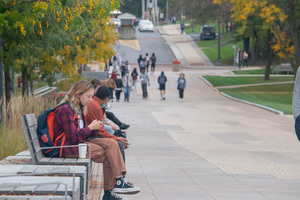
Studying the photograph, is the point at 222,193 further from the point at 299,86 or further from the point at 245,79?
the point at 245,79

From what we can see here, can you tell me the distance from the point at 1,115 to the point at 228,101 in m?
20.4

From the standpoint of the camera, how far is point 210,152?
1375 centimetres

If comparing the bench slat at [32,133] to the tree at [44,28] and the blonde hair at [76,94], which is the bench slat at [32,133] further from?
the tree at [44,28]

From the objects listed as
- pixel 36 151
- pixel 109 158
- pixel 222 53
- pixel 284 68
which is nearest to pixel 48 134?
pixel 36 151

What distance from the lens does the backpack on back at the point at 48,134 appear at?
263 inches

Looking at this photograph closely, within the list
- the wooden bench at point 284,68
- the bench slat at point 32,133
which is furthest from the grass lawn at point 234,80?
the bench slat at point 32,133

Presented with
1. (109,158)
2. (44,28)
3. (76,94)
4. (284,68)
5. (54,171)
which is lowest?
(284,68)

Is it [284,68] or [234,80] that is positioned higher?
[284,68]

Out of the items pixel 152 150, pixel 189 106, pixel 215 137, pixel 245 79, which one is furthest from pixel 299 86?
pixel 245 79

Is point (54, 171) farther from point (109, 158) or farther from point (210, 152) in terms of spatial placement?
point (210, 152)

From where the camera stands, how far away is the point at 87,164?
Answer: 6.52 m

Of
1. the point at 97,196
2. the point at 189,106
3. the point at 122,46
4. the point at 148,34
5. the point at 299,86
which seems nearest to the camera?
the point at 299,86

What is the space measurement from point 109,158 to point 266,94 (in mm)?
29641

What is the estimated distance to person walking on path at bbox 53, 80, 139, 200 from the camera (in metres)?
6.77
